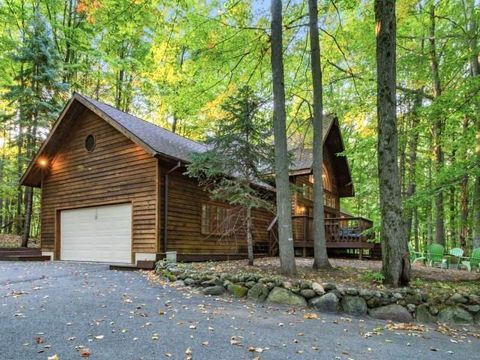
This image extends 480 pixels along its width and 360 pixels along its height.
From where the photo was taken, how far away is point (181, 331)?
4582 millimetres

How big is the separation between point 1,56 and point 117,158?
440 inches

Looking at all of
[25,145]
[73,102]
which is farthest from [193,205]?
[25,145]

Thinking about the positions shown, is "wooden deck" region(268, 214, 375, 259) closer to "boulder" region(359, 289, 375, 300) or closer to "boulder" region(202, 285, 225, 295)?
"boulder" region(202, 285, 225, 295)

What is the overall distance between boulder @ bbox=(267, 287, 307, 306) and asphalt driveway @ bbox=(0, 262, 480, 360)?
25 cm

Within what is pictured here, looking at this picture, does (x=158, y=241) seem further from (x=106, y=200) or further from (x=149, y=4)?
(x=149, y=4)

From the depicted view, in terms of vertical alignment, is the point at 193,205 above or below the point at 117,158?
below

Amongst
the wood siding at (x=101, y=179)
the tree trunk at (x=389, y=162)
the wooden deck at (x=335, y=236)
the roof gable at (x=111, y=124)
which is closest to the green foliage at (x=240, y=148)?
the roof gable at (x=111, y=124)

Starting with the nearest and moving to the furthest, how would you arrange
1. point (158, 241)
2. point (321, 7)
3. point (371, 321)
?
point (371, 321) → point (158, 241) → point (321, 7)

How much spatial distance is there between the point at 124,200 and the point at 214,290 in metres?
5.40

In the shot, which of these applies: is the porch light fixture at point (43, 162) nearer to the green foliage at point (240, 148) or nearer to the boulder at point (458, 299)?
the green foliage at point (240, 148)

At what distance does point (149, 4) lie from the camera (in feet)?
26.5

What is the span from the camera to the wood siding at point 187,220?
10.9 metres

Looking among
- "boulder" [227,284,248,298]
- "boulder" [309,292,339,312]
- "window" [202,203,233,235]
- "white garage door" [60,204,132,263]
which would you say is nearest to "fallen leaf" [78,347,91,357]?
"boulder" [227,284,248,298]

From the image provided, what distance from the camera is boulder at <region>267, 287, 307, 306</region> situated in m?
6.55
